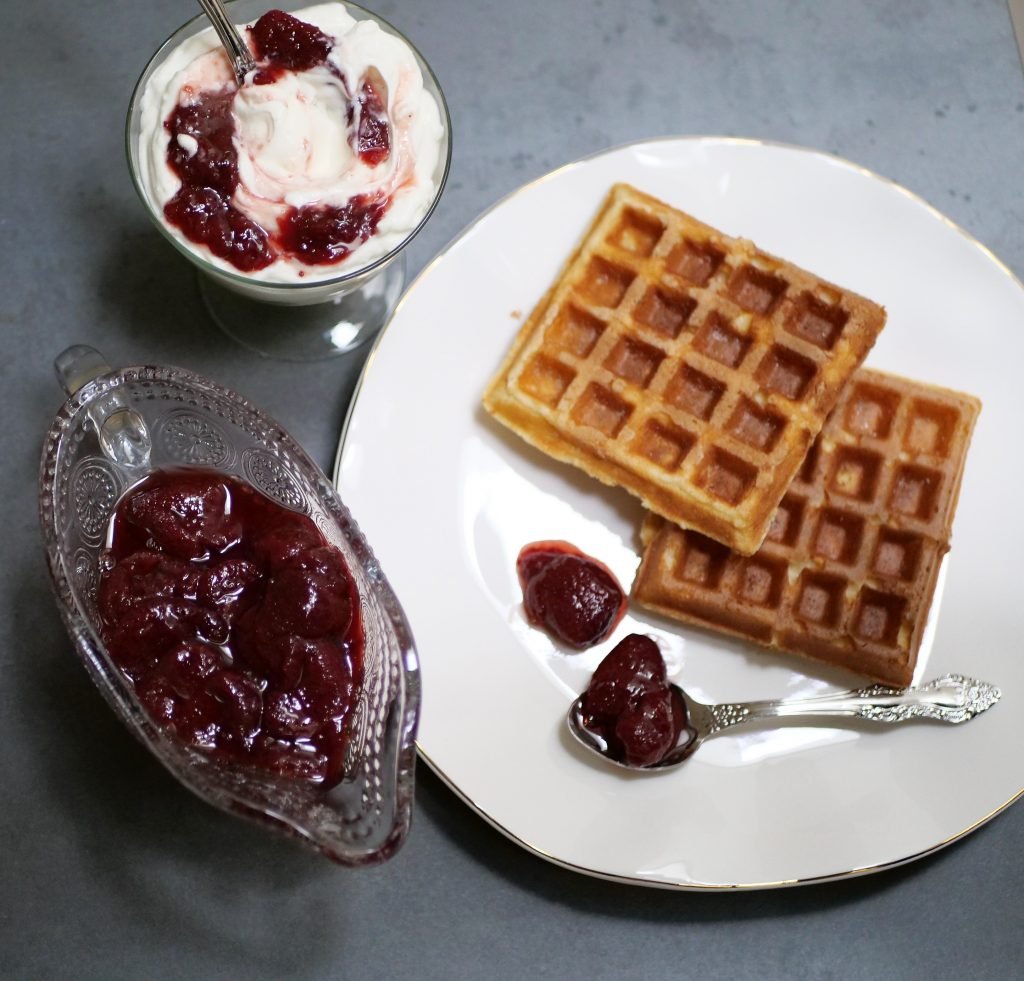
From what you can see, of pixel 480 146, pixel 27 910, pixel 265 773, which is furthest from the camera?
pixel 480 146

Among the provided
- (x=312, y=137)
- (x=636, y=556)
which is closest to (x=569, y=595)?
(x=636, y=556)

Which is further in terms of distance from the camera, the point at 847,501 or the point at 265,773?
the point at 847,501

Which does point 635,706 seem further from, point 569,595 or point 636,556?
point 636,556

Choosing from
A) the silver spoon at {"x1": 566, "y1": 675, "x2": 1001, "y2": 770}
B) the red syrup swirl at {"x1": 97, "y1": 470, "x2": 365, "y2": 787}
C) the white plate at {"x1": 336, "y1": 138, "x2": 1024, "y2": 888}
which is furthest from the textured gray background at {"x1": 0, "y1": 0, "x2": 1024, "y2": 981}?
the red syrup swirl at {"x1": 97, "y1": 470, "x2": 365, "y2": 787}

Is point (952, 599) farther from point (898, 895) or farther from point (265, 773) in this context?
point (265, 773)

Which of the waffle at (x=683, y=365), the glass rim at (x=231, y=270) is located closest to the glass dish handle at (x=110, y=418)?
the glass rim at (x=231, y=270)

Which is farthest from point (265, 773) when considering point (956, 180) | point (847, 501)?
point (956, 180)

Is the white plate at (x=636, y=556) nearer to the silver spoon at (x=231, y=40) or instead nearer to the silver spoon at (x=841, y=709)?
the silver spoon at (x=841, y=709)
